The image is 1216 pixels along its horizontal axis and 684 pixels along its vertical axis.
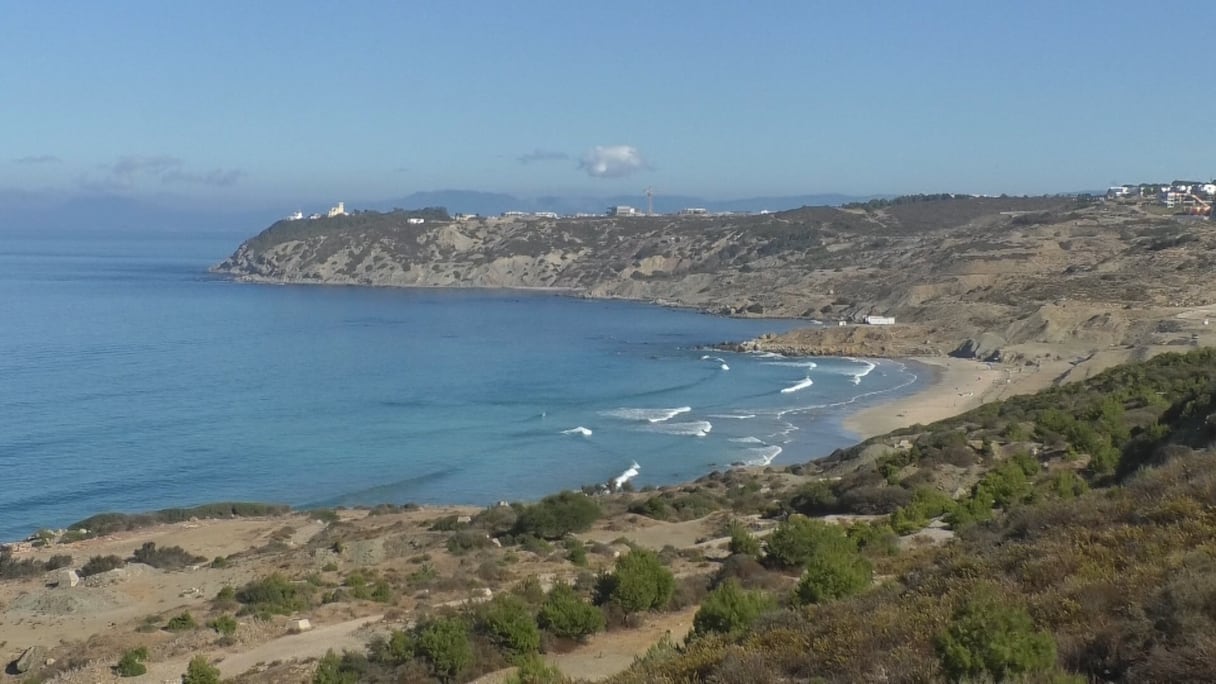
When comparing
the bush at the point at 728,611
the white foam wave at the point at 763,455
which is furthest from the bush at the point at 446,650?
the white foam wave at the point at 763,455

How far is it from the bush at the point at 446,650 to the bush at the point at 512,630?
429mm

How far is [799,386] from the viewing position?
6406 centimetres

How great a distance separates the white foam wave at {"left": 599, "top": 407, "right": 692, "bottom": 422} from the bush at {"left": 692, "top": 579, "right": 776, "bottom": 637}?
137 feet

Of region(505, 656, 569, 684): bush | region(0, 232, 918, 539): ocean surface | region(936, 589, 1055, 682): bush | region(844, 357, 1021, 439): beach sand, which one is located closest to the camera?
region(936, 589, 1055, 682): bush

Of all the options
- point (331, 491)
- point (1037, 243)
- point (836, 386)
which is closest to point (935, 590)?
point (331, 491)

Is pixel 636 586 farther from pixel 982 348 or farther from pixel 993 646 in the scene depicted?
pixel 982 348

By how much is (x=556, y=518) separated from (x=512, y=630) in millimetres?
11889

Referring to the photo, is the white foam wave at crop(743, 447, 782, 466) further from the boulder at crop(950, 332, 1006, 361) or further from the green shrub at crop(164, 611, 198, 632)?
the boulder at crop(950, 332, 1006, 361)

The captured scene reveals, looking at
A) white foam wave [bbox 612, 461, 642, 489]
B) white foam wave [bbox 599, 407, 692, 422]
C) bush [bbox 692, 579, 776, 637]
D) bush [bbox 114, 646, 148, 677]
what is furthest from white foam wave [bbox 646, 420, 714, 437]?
bush [bbox 692, 579, 776, 637]

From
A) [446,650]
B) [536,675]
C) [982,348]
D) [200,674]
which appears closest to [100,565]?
[200,674]

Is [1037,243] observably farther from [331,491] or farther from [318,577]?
[318,577]

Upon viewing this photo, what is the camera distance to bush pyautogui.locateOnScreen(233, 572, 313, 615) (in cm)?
1742

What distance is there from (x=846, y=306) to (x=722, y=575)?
98693mm

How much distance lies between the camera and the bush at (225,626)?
1587cm
